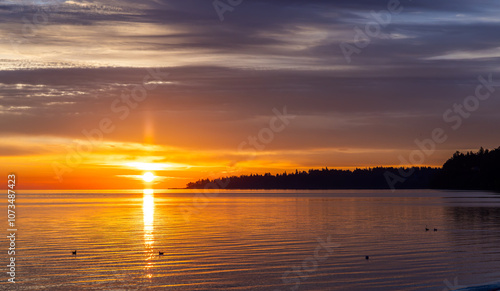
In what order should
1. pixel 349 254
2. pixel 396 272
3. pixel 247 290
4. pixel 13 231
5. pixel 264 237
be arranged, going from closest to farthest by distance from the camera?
pixel 247 290 < pixel 396 272 < pixel 349 254 < pixel 264 237 < pixel 13 231

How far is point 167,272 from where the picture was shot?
32188 mm

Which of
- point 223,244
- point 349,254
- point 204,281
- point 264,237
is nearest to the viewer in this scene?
point 204,281

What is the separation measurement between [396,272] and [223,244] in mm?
16335

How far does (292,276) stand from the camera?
31141mm

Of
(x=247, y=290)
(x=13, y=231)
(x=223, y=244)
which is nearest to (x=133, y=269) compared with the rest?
(x=247, y=290)

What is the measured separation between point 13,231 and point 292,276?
3576cm

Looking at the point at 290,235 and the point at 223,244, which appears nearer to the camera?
the point at 223,244

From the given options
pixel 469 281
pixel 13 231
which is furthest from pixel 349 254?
pixel 13 231

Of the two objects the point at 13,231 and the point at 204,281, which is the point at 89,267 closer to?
the point at 204,281

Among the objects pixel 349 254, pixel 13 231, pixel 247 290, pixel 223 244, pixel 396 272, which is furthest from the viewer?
pixel 13 231

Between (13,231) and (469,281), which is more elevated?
(13,231)

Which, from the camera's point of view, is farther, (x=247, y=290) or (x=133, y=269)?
(x=133, y=269)

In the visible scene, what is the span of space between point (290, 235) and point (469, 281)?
22933 mm

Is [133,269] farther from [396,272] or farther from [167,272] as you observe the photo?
[396,272]
